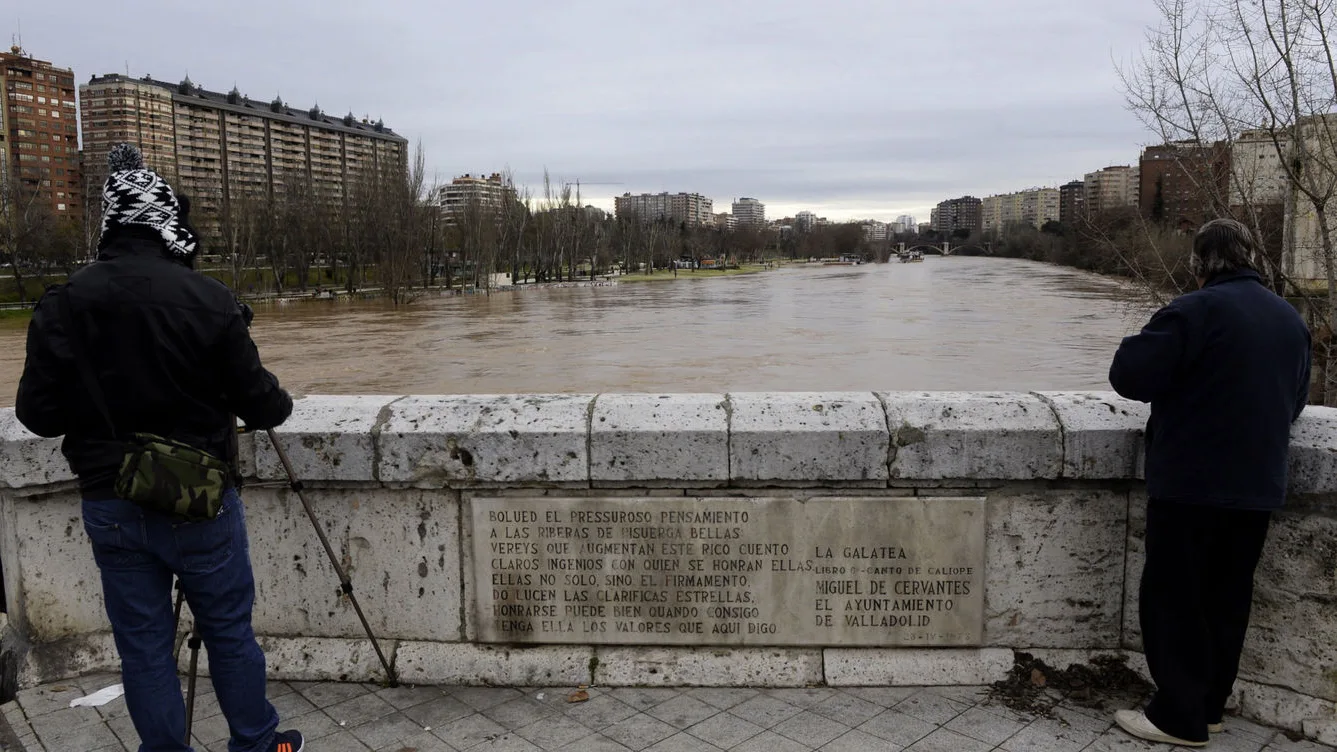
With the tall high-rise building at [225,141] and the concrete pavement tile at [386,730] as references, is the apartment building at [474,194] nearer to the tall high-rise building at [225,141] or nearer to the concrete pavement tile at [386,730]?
the tall high-rise building at [225,141]

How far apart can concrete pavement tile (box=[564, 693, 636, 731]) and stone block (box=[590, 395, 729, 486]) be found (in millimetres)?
859

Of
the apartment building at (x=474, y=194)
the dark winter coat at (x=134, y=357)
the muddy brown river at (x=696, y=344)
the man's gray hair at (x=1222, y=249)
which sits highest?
the apartment building at (x=474, y=194)

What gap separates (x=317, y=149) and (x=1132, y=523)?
147 m

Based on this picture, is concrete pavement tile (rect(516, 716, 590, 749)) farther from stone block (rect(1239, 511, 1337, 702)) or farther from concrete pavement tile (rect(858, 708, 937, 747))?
stone block (rect(1239, 511, 1337, 702))

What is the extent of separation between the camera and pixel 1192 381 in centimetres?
311

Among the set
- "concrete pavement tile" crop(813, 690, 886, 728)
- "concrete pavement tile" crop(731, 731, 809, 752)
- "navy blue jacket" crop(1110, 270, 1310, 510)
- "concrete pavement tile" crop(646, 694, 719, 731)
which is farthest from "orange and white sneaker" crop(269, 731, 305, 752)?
"navy blue jacket" crop(1110, 270, 1310, 510)

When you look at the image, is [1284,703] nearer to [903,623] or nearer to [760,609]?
[903,623]

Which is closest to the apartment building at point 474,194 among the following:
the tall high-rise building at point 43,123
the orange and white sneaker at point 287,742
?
the tall high-rise building at point 43,123

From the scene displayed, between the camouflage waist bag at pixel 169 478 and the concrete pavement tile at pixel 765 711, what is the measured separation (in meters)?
1.99

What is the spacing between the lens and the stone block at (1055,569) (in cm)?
375

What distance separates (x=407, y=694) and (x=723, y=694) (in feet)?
4.16

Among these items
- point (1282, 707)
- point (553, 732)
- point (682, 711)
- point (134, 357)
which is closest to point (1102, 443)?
point (1282, 707)

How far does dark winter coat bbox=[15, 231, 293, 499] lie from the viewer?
108 inches

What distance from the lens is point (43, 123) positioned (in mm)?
97125
